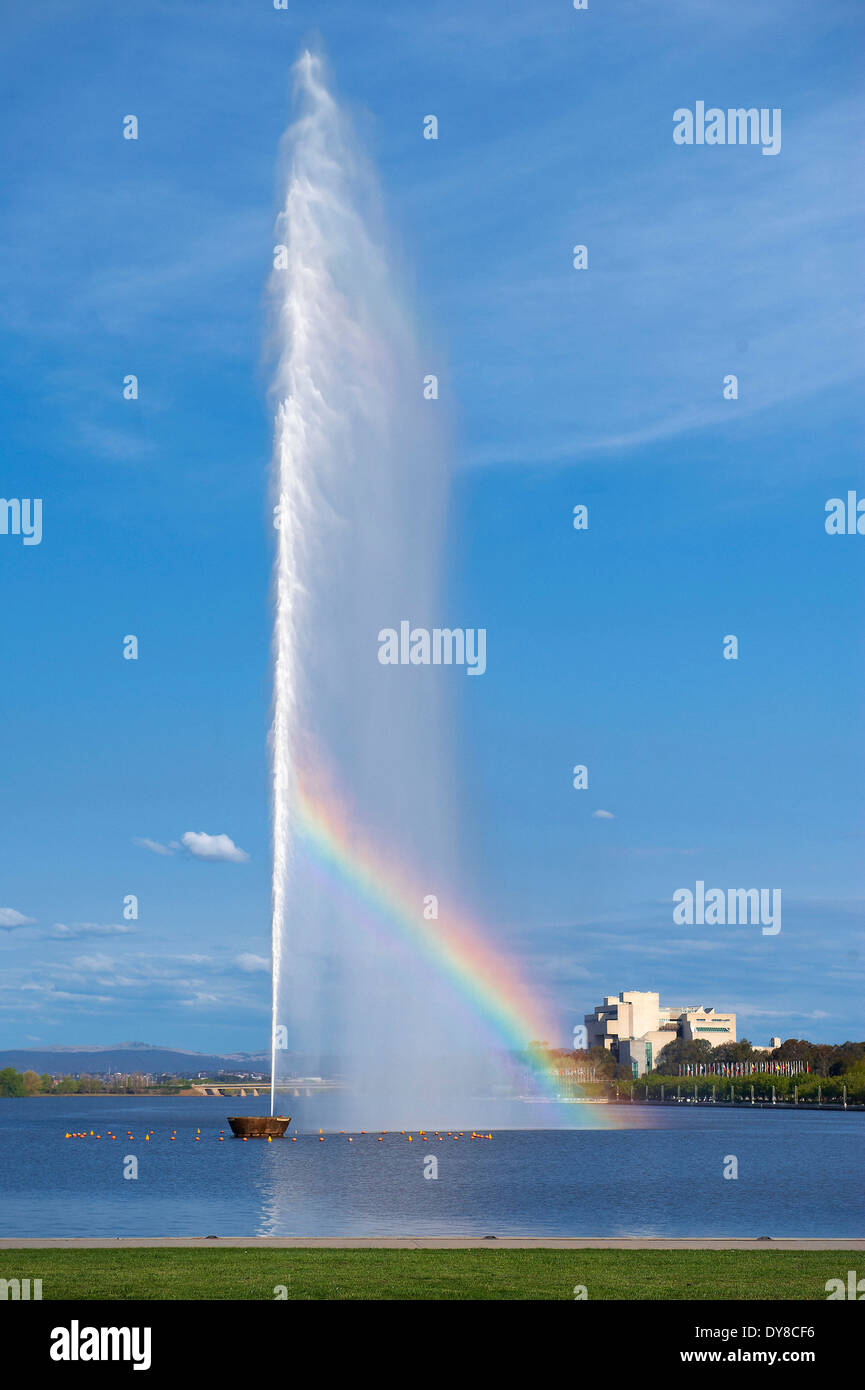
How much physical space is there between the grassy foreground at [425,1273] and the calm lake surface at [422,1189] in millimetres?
11632

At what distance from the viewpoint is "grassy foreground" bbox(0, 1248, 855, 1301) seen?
Result: 18.3 m

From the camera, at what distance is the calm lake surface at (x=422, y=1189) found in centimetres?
3716

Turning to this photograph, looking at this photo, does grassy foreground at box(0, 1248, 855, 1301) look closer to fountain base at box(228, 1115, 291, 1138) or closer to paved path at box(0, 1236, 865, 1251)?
paved path at box(0, 1236, 865, 1251)

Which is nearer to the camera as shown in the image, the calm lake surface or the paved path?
the paved path

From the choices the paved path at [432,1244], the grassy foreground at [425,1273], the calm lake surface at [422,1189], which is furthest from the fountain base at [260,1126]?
the grassy foreground at [425,1273]

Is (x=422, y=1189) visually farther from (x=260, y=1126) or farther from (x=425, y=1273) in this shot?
(x=260, y=1126)

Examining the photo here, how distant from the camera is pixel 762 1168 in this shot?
7375 centimetres

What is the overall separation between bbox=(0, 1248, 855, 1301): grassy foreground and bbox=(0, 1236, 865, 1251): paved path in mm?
691

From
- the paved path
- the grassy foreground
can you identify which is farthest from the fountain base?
the grassy foreground

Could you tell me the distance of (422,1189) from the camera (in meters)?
50.4
